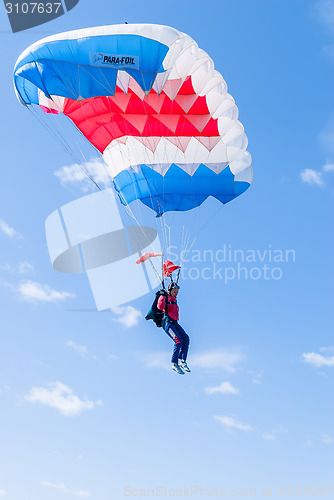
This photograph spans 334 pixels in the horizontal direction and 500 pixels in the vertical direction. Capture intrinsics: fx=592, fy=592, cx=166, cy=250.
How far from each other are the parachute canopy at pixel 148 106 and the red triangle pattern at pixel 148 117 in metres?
0.02

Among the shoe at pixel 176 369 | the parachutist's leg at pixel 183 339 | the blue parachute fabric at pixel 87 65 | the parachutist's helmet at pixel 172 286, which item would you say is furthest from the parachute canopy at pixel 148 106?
the shoe at pixel 176 369

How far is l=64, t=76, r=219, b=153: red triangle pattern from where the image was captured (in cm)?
1334

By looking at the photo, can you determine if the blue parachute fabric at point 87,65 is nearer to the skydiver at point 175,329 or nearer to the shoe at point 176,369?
the skydiver at point 175,329

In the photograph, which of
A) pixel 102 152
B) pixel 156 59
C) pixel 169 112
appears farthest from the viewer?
pixel 102 152

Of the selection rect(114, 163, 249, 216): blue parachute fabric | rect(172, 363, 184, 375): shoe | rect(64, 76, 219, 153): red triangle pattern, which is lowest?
rect(172, 363, 184, 375): shoe

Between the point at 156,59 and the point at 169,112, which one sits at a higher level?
the point at 169,112

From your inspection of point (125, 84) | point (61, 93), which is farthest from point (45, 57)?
point (125, 84)

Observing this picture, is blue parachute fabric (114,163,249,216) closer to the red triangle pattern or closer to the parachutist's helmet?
the red triangle pattern

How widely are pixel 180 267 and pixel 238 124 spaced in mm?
3808

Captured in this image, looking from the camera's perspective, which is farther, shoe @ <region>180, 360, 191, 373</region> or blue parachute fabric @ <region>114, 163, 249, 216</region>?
blue parachute fabric @ <region>114, 163, 249, 216</region>

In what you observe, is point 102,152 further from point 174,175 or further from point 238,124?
point 238,124

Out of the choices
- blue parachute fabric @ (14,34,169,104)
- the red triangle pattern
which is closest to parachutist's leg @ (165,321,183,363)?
the red triangle pattern

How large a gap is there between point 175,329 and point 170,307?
444 mm

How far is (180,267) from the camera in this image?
1210 centimetres
